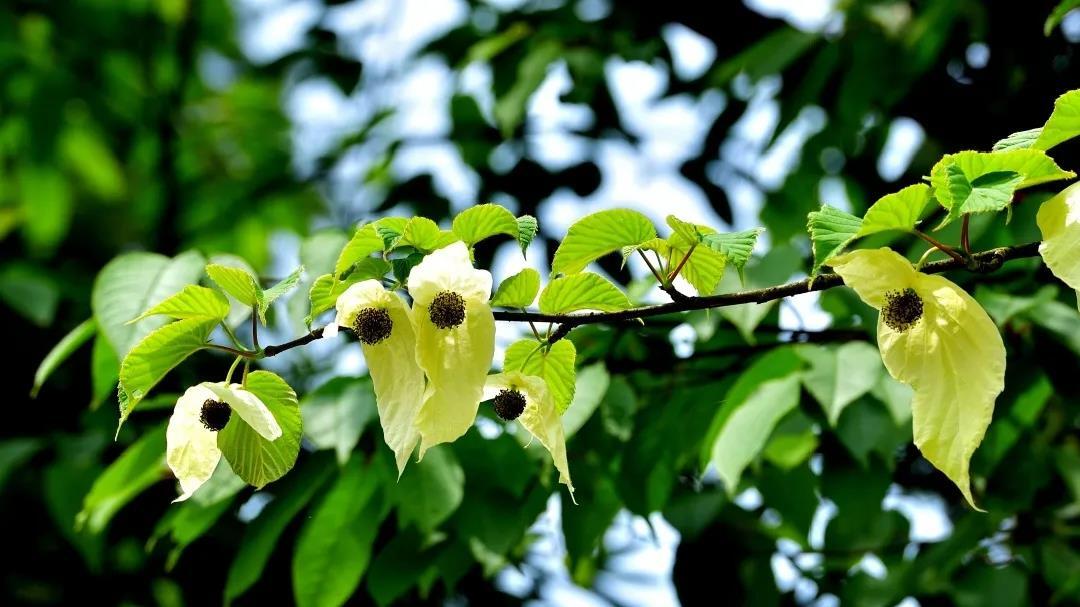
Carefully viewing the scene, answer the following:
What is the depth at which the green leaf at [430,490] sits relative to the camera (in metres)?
1.24

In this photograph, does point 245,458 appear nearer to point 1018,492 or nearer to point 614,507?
point 614,507

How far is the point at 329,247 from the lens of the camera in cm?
142

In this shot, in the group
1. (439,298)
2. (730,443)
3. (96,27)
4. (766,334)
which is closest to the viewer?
(439,298)

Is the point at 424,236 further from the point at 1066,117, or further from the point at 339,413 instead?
the point at 339,413

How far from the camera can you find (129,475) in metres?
1.43

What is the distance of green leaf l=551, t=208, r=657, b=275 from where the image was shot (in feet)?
2.43

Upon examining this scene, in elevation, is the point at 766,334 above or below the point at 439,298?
below

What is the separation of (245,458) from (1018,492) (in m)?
1.05

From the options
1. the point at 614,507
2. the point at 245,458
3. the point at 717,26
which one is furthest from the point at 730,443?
the point at 717,26

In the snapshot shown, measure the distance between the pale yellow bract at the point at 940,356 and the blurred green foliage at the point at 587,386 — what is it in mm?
490

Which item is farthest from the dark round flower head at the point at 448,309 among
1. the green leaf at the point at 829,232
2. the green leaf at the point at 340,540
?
A: the green leaf at the point at 340,540

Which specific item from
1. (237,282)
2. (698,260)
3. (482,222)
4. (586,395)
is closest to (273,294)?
(237,282)

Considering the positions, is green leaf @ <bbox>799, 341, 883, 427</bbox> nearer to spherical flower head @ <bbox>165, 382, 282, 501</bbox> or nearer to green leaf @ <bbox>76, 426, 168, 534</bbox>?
spherical flower head @ <bbox>165, 382, 282, 501</bbox>

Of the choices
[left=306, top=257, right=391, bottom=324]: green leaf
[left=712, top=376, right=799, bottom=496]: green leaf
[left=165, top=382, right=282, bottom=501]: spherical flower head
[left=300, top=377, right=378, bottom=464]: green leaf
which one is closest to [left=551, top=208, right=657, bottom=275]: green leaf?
[left=306, top=257, right=391, bottom=324]: green leaf
